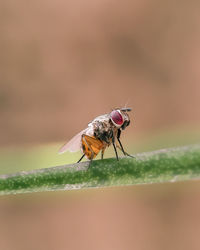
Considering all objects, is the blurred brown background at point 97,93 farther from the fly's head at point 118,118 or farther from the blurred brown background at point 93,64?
the fly's head at point 118,118

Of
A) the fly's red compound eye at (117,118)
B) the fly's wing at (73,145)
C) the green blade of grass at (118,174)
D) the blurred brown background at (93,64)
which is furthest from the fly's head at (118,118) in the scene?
the blurred brown background at (93,64)

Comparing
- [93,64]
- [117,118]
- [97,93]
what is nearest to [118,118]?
[117,118]

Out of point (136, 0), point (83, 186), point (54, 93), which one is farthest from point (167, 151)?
point (136, 0)

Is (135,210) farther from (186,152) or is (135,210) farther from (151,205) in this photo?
(186,152)

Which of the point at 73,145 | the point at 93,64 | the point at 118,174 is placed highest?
the point at 93,64

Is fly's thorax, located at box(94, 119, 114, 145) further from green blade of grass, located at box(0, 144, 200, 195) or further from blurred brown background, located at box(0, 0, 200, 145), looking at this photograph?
blurred brown background, located at box(0, 0, 200, 145)

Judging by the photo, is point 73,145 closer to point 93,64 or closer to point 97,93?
point 97,93

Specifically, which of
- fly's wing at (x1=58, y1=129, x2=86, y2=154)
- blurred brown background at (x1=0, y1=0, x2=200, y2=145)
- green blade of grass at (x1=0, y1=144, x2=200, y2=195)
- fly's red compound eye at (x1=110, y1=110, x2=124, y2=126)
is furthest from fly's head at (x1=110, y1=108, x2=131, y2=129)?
blurred brown background at (x1=0, y1=0, x2=200, y2=145)
